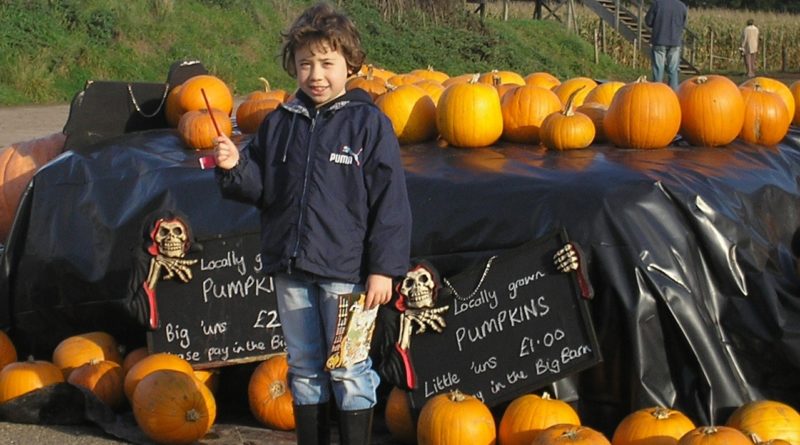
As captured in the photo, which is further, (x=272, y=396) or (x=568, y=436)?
(x=272, y=396)

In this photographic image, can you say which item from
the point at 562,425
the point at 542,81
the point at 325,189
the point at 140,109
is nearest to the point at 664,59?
the point at 542,81

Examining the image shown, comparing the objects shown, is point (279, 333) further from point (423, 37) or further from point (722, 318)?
point (423, 37)

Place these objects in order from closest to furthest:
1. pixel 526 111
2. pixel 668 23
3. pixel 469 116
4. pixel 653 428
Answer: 1. pixel 653 428
2. pixel 469 116
3. pixel 526 111
4. pixel 668 23

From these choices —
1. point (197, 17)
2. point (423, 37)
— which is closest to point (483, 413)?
point (197, 17)

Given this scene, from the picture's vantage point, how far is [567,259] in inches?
183

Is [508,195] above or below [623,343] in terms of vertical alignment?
above

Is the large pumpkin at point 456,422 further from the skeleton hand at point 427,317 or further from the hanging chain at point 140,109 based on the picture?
the hanging chain at point 140,109

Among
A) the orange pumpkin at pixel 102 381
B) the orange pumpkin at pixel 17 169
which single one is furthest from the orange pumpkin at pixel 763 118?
the orange pumpkin at pixel 17 169

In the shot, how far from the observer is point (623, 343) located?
183 inches

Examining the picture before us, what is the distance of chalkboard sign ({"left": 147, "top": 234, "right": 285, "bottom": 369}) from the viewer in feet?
17.8

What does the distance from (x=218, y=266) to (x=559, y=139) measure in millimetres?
1665

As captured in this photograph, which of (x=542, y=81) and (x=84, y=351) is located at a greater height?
(x=542, y=81)

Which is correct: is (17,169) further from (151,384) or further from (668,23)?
(668,23)

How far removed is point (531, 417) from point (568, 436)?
38 centimetres
